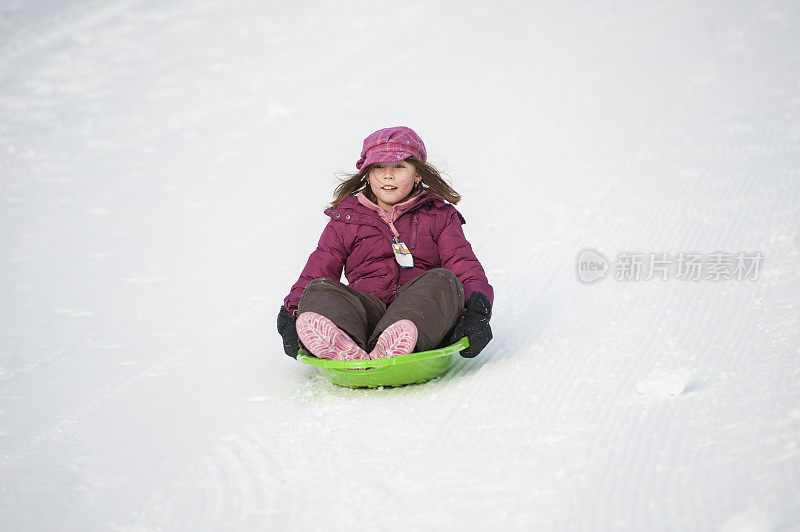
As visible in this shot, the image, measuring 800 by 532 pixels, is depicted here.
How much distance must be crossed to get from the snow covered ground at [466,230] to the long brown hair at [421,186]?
1.94 feet

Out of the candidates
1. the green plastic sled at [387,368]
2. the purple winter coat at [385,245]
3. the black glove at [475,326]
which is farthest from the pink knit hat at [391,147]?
the green plastic sled at [387,368]

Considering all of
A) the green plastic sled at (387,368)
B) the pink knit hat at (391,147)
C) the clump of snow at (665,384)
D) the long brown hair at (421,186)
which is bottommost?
the clump of snow at (665,384)

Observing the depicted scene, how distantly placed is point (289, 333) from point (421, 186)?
0.77 m

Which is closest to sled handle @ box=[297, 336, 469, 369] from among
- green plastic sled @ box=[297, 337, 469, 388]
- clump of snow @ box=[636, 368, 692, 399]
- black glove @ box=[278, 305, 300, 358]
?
green plastic sled @ box=[297, 337, 469, 388]

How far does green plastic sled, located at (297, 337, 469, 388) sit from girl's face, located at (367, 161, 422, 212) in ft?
2.00

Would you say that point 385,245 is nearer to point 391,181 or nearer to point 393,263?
Answer: point 393,263

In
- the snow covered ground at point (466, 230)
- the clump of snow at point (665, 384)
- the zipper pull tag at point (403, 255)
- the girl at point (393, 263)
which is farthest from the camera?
the zipper pull tag at point (403, 255)

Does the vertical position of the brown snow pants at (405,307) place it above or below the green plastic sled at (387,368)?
above

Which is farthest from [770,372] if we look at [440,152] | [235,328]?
[440,152]

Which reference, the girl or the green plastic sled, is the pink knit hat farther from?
the green plastic sled

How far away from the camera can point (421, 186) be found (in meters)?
3.05

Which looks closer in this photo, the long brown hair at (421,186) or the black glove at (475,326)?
the black glove at (475,326)

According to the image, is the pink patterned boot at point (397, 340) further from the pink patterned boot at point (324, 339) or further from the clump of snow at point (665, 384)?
the clump of snow at point (665, 384)

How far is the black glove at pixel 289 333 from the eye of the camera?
264cm
